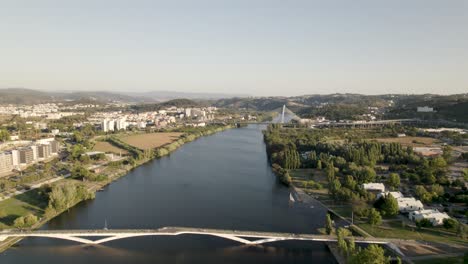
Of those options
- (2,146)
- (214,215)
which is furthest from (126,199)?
(2,146)

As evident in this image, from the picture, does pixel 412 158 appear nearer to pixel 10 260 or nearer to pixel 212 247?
pixel 212 247

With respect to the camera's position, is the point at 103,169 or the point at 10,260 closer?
the point at 10,260

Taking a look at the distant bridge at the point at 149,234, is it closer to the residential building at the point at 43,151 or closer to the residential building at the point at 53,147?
the residential building at the point at 43,151

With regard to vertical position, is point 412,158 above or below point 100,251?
above

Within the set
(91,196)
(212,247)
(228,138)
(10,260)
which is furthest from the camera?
(228,138)

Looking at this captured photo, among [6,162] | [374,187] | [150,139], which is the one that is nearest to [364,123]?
[150,139]
